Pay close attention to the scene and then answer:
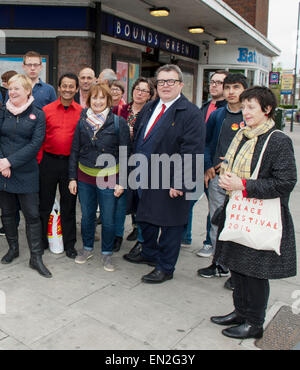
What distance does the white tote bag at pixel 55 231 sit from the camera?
429 cm

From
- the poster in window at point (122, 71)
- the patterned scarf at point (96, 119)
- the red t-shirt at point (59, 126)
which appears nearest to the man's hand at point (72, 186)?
the red t-shirt at point (59, 126)

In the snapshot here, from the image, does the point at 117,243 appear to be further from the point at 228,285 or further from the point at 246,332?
the point at 246,332

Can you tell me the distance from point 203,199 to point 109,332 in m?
4.67

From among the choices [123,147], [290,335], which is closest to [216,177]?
[123,147]

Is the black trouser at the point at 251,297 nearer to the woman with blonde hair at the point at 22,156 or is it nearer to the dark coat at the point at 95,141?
the dark coat at the point at 95,141

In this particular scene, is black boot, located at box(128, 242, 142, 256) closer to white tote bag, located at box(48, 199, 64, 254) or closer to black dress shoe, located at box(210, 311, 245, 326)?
white tote bag, located at box(48, 199, 64, 254)

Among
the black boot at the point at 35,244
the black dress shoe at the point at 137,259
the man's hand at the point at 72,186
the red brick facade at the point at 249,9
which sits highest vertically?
the red brick facade at the point at 249,9

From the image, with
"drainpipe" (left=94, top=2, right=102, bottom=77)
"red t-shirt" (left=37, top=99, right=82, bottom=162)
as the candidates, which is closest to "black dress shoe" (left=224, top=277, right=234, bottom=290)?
"red t-shirt" (left=37, top=99, right=82, bottom=162)

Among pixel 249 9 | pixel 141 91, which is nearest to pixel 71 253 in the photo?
pixel 141 91

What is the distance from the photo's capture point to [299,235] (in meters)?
5.44

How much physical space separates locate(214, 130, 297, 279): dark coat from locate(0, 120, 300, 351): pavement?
603 millimetres

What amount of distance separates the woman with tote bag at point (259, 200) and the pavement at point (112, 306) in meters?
0.58

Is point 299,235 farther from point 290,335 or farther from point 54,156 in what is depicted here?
point 54,156

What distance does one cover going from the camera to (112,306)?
3266 mm
